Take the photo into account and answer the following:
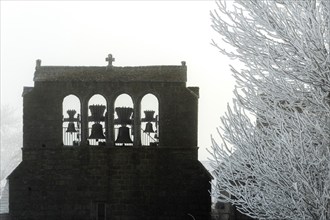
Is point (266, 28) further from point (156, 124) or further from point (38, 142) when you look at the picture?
point (38, 142)

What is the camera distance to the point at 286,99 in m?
8.48

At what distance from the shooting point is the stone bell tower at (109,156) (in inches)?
639

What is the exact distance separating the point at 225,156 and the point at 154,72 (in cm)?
788

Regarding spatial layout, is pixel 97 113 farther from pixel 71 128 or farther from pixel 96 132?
pixel 71 128

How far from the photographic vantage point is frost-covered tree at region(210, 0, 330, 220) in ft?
25.9

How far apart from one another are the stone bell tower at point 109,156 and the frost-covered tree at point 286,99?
748 centimetres

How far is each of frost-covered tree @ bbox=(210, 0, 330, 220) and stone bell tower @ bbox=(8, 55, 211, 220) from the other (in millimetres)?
7480

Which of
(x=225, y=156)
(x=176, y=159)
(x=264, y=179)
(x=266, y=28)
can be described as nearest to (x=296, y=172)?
(x=264, y=179)

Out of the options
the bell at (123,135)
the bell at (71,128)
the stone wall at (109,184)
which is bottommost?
the stone wall at (109,184)

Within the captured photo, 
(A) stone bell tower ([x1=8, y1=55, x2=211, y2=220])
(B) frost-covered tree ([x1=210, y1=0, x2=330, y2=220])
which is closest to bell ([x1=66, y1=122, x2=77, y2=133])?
(A) stone bell tower ([x1=8, y1=55, x2=211, y2=220])

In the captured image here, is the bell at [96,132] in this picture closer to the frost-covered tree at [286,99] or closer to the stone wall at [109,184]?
the stone wall at [109,184]

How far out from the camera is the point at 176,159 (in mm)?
16391

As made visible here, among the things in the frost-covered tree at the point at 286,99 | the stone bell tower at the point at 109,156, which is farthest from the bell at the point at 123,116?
the frost-covered tree at the point at 286,99

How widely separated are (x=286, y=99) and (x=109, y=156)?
892 cm
